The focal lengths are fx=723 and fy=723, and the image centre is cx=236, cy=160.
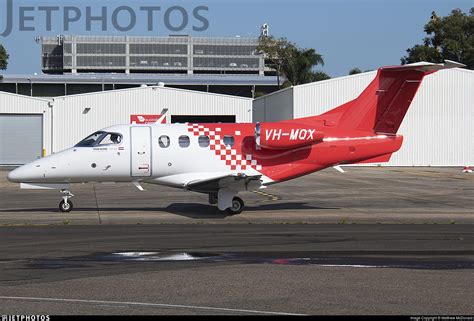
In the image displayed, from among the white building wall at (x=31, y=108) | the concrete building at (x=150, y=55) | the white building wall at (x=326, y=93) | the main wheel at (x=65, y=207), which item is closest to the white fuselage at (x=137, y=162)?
the main wheel at (x=65, y=207)

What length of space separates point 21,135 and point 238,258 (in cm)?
4913

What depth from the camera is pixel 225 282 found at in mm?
10531

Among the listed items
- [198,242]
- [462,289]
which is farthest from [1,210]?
[462,289]

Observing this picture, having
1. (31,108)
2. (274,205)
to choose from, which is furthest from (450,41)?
(274,205)

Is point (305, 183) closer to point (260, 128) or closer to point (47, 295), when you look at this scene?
point (260, 128)

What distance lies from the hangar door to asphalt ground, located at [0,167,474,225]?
77.7 ft

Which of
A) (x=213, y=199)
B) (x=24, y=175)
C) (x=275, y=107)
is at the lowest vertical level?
(x=213, y=199)

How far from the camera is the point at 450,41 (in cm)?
9125

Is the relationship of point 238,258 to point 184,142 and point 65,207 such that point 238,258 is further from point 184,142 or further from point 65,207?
point 65,207

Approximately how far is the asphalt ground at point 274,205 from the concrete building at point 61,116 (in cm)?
2345

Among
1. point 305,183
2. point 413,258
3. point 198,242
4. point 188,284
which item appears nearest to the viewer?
point 188,284

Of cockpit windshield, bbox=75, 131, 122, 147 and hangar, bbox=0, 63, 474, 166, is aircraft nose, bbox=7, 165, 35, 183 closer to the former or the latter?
cockpit windshield, bbox=75, 131, 122, 147

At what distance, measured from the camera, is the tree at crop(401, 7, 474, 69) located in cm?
9169

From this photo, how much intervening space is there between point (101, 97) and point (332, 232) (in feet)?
147
